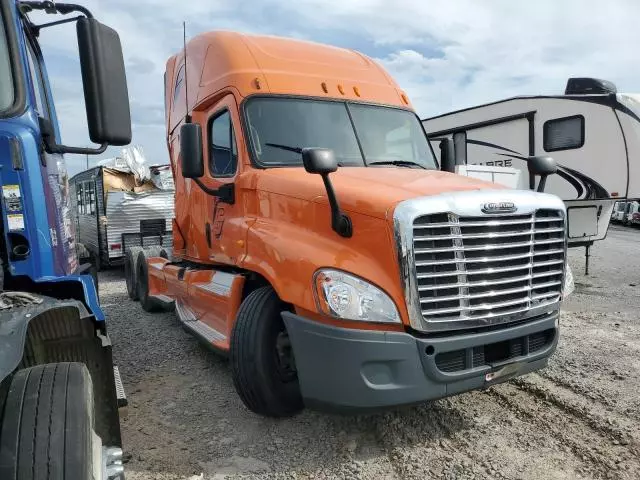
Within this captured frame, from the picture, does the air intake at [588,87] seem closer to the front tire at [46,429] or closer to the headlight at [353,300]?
the headlight at [353,300]

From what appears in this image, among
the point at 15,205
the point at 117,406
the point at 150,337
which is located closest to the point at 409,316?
the point at 117,406

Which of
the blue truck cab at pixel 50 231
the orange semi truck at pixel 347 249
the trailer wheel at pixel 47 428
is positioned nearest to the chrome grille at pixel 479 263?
the orange semi truck at pixel 347 249

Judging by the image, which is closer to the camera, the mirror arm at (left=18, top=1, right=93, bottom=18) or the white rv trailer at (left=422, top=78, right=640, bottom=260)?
the mirror arm at (left=18, top=1, right=93, bottom=18)

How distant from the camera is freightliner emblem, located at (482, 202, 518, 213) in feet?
10.5

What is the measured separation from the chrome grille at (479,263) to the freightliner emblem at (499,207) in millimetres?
46

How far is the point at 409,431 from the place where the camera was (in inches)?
143

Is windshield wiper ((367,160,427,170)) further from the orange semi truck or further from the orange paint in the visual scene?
the orange paint

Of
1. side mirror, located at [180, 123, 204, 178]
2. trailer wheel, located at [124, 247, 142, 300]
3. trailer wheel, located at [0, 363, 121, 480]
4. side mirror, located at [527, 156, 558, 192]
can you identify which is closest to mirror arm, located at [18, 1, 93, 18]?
side mirror, located at [180, 123, 204, 178]

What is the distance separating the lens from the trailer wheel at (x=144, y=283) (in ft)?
25.1

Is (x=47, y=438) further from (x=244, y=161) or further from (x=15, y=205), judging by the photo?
(x=244, y=161)

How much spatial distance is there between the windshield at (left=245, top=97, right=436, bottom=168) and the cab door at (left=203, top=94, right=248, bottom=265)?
190mm

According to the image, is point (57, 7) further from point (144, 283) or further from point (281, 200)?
point (144, 283)

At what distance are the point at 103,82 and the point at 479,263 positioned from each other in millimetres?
2324

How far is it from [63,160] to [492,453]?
149 inches
